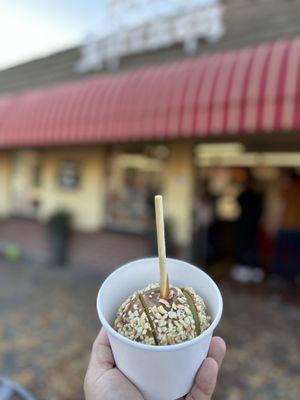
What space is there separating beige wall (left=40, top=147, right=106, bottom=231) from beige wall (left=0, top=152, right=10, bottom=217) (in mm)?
1775

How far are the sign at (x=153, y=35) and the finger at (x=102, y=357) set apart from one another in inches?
253

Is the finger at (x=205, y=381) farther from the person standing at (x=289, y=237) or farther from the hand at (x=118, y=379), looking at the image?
the person standing at (x=289, y=237)

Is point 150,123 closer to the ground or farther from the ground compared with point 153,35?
closer to the ground

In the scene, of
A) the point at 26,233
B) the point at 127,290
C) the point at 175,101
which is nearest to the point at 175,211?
the point at 175,101

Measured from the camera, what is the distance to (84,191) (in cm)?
799

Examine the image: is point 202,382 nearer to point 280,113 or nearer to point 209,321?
point 209,321

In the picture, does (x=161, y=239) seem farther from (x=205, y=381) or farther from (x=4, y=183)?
(x=4, y=183)

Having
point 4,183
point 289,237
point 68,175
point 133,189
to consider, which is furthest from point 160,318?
point 4,183

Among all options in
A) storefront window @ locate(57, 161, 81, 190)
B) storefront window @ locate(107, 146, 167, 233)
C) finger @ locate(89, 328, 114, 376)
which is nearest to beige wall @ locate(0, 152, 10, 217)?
storefront window @ locate(57, 161, 81, 190)

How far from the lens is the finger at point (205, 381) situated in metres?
1.28

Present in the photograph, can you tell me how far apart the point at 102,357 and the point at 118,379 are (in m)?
0.14

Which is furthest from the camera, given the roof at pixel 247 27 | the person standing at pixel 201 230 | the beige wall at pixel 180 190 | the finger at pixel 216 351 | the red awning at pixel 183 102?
the person standing at pixel 201 230

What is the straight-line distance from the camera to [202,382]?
1.29 metres

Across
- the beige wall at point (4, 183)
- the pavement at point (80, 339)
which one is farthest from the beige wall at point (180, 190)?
the beige wall at point (4, 183)
